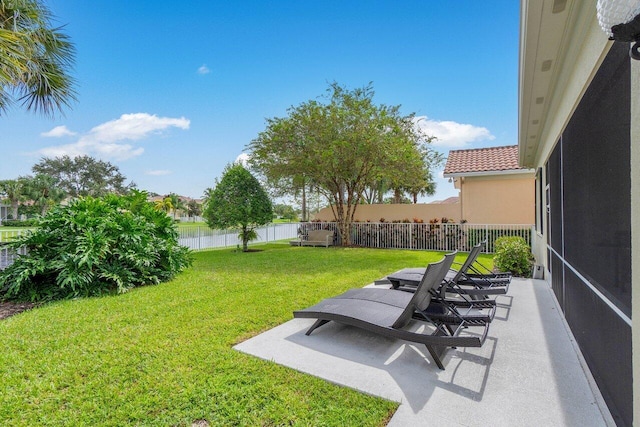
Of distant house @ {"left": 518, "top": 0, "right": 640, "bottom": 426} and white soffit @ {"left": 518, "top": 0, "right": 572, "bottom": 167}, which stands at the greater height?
white soffit @ {"left": 518, "top": 0, "right": 572, "bottom": 167}

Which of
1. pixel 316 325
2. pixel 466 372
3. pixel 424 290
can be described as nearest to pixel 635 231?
pixel 466 372

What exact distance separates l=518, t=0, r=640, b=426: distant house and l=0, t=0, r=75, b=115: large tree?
777 cm

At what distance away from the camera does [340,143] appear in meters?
13.4

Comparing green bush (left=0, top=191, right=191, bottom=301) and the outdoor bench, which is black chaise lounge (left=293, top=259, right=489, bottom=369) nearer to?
green bush (left=0, top=191, right=191, bottom=301)

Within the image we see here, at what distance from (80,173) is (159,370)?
69254 mm

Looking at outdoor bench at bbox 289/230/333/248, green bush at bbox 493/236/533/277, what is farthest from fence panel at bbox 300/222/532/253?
green bush at bbox 493/236/533/277

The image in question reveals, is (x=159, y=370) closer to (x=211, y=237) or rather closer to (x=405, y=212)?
(x=211, y=237)

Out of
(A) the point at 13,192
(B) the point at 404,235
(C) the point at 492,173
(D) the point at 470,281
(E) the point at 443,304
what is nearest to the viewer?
(E) the point at 443,304

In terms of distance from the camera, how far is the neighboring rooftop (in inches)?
565

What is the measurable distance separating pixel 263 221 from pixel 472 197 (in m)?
10.2

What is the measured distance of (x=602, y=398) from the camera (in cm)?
246

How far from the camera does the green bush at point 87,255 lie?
20.0 feet

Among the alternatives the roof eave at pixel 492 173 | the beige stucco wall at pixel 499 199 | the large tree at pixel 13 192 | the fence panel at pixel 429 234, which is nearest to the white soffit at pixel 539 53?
the fence panel at pixel 429 234

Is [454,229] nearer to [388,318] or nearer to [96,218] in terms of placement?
[388,318]
